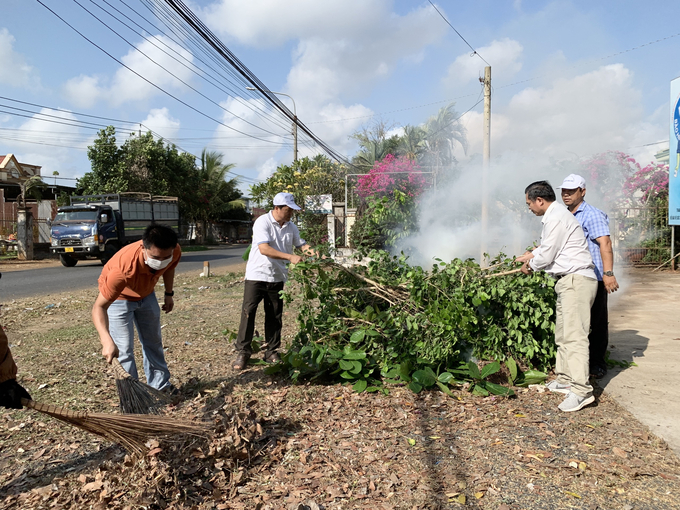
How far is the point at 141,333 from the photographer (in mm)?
4102

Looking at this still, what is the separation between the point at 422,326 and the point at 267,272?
1.59m

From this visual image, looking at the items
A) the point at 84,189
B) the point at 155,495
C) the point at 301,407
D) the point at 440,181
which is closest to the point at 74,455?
the point at 155,495

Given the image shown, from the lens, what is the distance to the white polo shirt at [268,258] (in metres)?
4.83

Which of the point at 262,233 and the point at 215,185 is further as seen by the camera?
the point at 215,185

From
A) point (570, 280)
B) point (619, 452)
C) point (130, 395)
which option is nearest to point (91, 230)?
point (130, 395)

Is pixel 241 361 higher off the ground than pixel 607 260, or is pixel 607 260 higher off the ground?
pixel 607 260

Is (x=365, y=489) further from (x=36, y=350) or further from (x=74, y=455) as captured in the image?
(x=36, y=350)

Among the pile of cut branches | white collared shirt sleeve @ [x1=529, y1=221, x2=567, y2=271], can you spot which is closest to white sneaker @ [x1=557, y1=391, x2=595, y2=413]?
the pile of cut branches

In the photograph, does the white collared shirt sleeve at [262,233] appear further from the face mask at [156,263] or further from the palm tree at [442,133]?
the palm tree at [442,133]

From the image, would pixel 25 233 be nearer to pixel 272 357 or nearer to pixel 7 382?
pixel 272 357

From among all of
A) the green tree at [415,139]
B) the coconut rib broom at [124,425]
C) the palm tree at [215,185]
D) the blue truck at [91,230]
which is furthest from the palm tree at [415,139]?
the coconut rib broom at [124,425]

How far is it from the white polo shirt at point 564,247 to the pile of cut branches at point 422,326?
1.36 feet

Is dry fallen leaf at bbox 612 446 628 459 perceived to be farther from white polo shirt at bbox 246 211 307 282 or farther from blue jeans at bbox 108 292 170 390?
blue jeans at bbox 108 292 170 390

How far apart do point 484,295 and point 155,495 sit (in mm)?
2861
